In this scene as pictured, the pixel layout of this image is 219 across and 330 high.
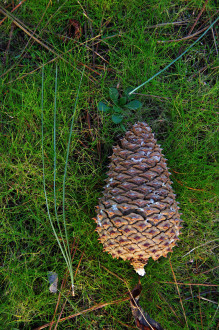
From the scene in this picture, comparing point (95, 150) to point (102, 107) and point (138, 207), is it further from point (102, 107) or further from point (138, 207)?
point (138, 207)

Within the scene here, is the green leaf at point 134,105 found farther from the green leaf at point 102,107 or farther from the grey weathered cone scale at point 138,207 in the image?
the grey weathered cone scale at point 138,207

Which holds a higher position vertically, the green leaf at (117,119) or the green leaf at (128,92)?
the green leaf at (128,92)

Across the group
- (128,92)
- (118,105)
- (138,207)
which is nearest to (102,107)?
(118,105)

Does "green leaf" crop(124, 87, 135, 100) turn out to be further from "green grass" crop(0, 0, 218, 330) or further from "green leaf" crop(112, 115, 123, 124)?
"green leaf" crop(112, 115, 123, 124)

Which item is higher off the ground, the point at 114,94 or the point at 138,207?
the point at 114,94

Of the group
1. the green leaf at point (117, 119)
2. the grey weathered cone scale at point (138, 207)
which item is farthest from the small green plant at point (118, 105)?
the grey weathered cone scale at point (138, 207)

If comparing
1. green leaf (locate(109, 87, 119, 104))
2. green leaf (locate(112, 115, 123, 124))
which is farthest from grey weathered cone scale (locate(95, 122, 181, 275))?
green leaf (locate(109, 87, 119, 104))
